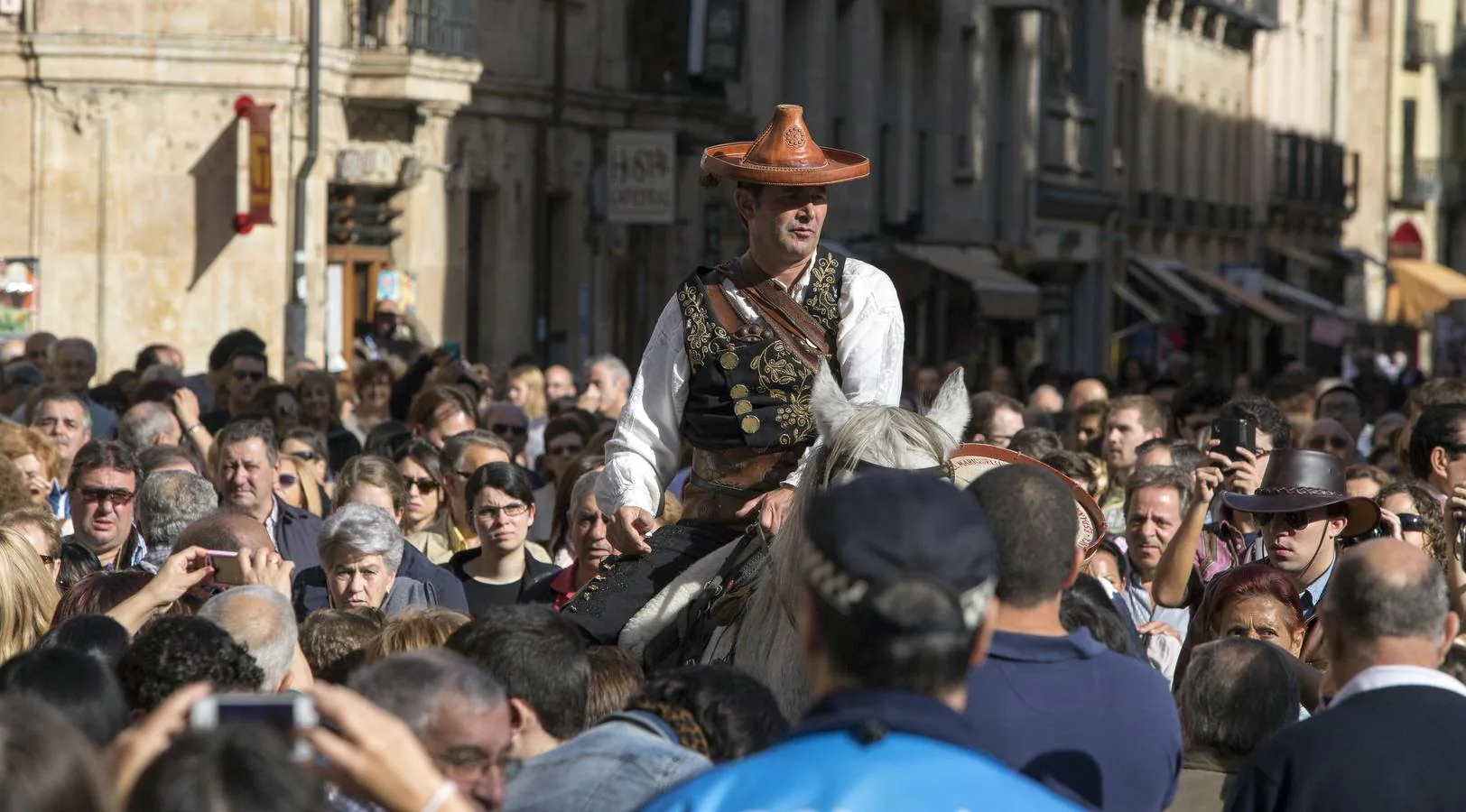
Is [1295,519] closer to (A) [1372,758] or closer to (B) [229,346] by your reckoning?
(A) [1372,758]

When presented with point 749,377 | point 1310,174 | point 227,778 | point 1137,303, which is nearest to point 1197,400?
point 749,377

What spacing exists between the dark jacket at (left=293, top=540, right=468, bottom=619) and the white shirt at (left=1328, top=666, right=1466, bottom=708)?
4563mm

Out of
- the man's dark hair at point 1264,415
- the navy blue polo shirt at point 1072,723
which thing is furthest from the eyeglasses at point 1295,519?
the navy blue polo shirt at point 1072,723

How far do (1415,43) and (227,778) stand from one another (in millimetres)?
70001

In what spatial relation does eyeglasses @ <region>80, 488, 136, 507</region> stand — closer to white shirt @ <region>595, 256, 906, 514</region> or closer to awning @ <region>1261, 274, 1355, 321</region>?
white shirt @ <region>595, 256, 906, 514</region>

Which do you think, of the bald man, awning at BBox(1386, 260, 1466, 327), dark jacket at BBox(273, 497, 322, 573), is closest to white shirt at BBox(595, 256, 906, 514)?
dark jacket at BBox(273, 497, 322, 573)

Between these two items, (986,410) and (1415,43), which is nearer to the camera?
(986,410)

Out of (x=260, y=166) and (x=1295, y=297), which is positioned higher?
(x=260, y=166)

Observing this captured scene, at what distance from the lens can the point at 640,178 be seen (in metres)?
25.0

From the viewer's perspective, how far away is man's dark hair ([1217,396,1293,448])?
10.6m

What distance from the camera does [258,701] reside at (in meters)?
3.32

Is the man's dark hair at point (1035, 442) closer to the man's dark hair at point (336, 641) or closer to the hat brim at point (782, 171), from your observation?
the hat brim at point (782, 171)

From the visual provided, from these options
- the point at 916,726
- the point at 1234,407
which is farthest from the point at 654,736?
the point at 1234,407

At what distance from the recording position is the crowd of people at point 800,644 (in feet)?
11.0
